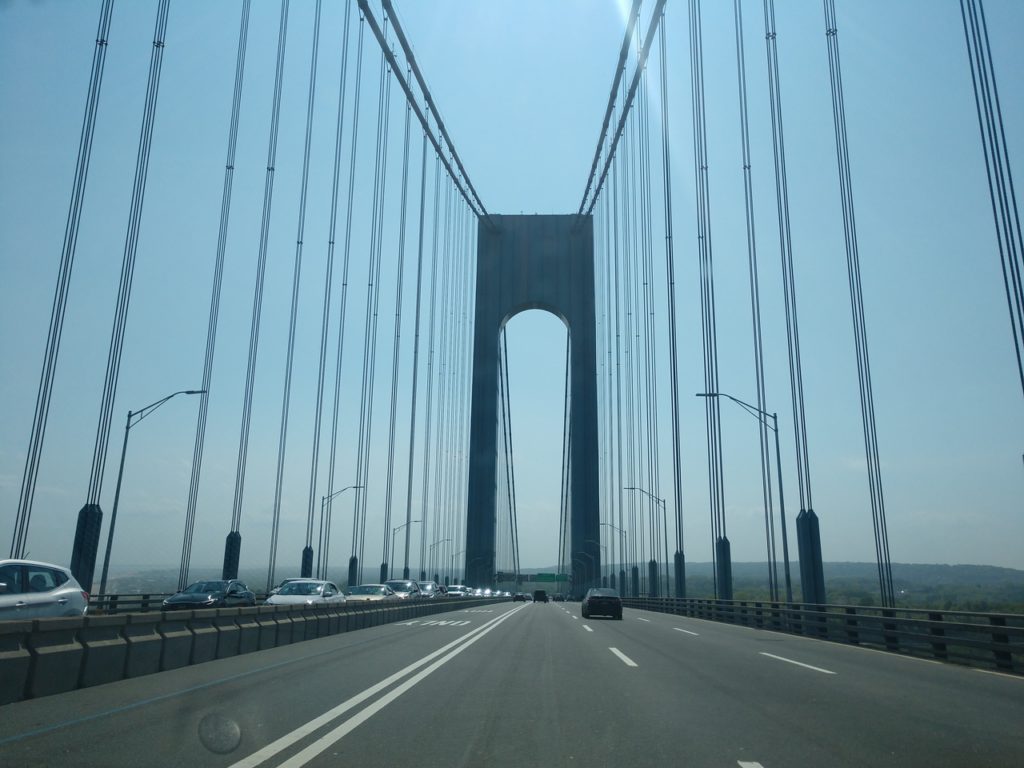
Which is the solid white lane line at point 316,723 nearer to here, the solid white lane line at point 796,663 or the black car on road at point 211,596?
the solid white lane line at point 796,663

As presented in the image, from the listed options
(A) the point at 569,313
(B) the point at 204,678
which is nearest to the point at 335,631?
(B) the point at 204,678

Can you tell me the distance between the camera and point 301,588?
25.6 meters

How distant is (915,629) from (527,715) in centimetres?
1266

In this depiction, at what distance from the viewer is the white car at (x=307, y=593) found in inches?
968

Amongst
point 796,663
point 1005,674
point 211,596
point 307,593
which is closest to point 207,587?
point 211,596

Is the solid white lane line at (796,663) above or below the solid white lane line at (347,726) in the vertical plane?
above

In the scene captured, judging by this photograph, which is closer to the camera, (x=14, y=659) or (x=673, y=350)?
(x=14, y=659)

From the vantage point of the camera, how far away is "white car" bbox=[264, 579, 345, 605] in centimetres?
2459

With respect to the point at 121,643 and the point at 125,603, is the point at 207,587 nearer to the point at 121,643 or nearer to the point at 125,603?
the point at 125,603

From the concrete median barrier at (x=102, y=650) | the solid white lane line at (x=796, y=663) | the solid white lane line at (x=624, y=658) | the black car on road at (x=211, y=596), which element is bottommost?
the solid white lane line at (x=796, y=663)

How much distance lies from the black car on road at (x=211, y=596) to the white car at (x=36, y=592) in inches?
476

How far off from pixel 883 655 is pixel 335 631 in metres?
13.1

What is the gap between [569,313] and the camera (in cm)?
8056

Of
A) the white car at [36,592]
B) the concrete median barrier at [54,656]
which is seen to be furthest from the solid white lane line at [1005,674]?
the white car at [36,592]
